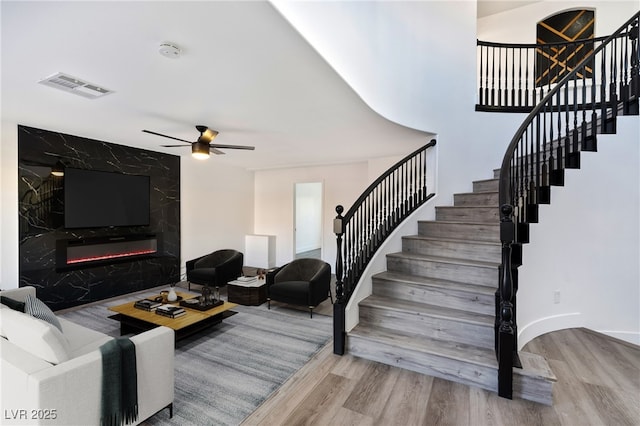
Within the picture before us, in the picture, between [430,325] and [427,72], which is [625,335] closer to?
[430,325]

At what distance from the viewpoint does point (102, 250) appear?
4.88m

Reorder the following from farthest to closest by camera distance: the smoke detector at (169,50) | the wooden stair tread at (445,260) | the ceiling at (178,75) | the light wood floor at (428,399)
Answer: the wooden stair tread at (445,260)
the light wood floor at (428,399)
the smoke detector at (169,50)
the ceiling at (178,75)

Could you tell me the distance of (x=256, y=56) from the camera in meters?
2.14

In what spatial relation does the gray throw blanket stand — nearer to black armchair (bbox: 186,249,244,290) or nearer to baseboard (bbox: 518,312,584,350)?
black armchair (bbox: 186,249,244,290)

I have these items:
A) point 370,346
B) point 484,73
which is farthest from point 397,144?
point 370,346

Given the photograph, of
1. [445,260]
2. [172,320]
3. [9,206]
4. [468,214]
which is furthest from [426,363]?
[9,206]

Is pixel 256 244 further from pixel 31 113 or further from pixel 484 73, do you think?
pixel 484 73

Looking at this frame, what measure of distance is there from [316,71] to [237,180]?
5.45 metres

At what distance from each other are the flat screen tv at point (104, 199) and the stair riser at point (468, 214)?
16.3 ft

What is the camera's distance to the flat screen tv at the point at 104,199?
443 cm

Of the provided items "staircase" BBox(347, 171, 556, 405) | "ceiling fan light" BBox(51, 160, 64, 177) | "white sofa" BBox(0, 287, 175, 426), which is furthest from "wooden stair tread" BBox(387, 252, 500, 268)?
"ceiling fan light" BBox(51, 160, 64, 177)

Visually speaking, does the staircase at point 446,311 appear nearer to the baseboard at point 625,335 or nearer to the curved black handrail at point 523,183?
the curved black handrail at point 523,183

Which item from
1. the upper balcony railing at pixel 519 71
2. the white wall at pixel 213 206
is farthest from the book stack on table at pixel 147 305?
the upper balcony railing at pixel 519 71

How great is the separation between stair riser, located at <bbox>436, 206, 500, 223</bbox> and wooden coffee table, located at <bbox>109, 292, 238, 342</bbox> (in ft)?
10.2
